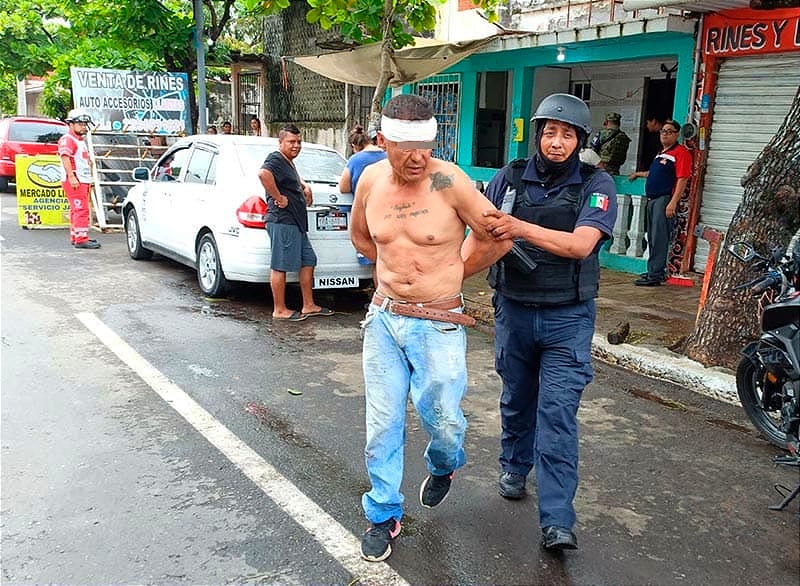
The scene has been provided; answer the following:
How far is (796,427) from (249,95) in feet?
56.8

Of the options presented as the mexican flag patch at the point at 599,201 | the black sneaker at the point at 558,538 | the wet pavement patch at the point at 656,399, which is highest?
the mexican flag patch at the point at 599,201

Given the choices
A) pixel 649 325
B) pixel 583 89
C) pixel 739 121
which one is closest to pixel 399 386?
pixel 649 325

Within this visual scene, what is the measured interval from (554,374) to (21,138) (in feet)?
60.8

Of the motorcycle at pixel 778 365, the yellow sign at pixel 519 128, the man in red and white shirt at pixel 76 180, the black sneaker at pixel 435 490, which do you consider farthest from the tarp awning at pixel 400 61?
the black sneaker at pixel 435 490

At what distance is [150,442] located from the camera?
4258 millimetres

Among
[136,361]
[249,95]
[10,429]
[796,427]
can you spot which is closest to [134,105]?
[249,95]

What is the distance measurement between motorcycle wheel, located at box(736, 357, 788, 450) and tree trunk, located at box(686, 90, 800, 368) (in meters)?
1.11

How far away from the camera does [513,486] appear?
3709 mm

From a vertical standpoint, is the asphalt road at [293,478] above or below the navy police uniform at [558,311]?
below

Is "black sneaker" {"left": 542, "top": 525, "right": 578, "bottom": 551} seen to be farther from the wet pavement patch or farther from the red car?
the red car

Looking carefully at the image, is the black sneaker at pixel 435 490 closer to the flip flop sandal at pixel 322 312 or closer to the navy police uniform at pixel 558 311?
the navy police uniform at pixel 558 311

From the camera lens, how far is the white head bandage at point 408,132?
2.99 meters

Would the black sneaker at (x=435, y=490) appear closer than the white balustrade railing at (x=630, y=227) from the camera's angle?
Yes

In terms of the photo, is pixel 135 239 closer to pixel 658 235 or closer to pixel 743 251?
pixel 658 235
